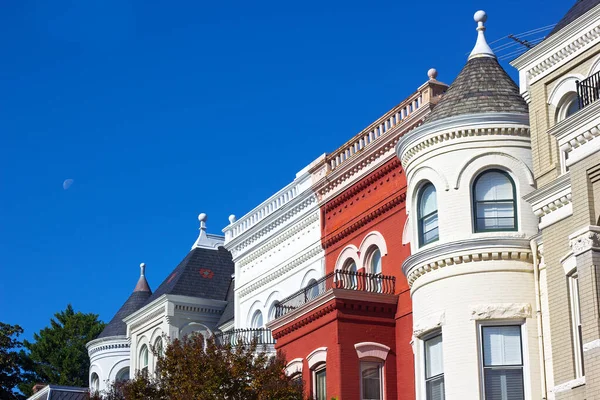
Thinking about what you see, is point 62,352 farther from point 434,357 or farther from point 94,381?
point 434,357

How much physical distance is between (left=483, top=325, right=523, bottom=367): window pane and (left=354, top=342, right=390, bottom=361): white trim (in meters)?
4.19

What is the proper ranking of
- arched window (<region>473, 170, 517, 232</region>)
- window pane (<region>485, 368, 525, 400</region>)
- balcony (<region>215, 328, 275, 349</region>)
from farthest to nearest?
balcony (<region>215, 328, 275, 349</region>), arched window (<region>473, 170, 517, 232</region>), window pane (<region>485, 368, 525, 400</region>)

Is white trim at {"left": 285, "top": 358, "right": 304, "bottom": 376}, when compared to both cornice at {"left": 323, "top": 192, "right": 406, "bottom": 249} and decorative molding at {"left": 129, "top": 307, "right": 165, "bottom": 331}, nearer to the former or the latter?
cornice at {"left": 323, "top": 192, "right": 406, "bottom": 249}

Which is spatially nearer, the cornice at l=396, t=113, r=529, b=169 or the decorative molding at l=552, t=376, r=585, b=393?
the decorative molding at l=552, t=376, r=585, b=393

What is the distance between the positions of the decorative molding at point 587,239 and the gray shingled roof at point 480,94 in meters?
7.17

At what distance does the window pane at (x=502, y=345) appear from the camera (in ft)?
84.4

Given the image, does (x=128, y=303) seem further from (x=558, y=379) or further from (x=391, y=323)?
(x=558, y=379)

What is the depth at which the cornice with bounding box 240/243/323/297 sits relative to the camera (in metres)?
35.1

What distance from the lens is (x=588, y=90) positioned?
24.0 m

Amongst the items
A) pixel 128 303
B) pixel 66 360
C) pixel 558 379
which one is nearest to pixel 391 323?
pixel 558 379

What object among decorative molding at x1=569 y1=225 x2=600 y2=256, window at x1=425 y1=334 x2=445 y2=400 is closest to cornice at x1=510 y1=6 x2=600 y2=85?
decorative molding at x1=569 y1=225 x2=600 y2=256

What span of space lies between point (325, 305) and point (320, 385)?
2220 millimetres

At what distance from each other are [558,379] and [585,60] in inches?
275

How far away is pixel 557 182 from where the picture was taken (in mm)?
23812
